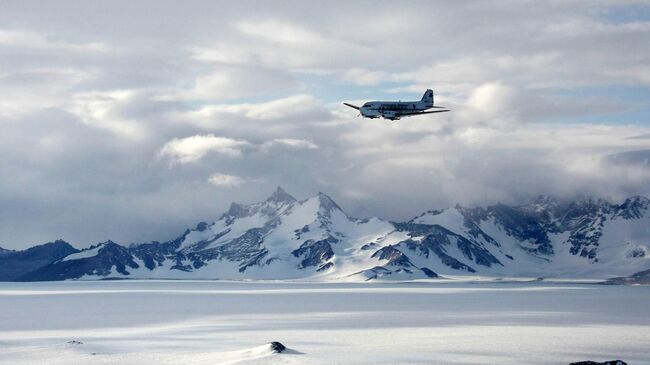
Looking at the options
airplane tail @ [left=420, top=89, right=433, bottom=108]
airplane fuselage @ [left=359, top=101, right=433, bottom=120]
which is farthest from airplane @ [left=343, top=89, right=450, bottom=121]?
airplane tail @ [left=420, top=89, right=433, bottom=108]

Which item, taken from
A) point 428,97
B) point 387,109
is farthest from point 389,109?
point 428,97

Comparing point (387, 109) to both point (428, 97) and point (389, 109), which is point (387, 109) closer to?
point (389, 109)

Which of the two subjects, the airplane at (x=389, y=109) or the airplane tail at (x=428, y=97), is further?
the airplane tail at (x=428, y=97)

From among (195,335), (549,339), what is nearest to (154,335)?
(195,335)

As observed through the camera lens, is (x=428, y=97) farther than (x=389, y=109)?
Yes

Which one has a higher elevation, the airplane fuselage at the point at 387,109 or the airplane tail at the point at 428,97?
the airplane tail at the point at 428,97

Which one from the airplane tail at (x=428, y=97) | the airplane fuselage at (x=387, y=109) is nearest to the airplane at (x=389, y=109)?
the airplane fuselage at (x=387, y=109)

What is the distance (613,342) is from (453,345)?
29878mm

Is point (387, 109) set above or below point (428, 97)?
below

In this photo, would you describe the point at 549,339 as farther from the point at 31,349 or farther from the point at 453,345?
the point at 31,349

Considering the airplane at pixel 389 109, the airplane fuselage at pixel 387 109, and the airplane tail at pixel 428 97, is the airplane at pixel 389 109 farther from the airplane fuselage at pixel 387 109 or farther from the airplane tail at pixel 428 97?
the airplane tail at pixel 428 97

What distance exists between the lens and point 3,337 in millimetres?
154875

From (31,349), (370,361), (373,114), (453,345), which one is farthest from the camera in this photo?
(373,114)

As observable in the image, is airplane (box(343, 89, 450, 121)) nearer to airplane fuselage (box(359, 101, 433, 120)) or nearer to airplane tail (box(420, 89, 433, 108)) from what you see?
airplane fuselage (box(359, 101, 433, 120))
